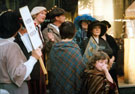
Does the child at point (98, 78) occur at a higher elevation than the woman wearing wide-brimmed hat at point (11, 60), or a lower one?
lower

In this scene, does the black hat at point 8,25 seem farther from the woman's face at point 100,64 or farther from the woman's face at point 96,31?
the woman's face at point 96,31

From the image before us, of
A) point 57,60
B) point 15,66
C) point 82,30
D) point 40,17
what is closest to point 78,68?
point 57,60

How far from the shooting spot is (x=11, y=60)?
309cm

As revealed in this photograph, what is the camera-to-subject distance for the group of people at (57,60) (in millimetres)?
3143

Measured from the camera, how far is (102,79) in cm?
383

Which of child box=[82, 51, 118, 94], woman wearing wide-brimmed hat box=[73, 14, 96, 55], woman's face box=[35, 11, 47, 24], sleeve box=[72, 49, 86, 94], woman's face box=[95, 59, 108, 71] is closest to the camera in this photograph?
child box=[82, 51, 118, 94]

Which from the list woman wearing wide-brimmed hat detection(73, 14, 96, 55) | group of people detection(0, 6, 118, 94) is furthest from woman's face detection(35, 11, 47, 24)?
woman wearing wide-brimmed hat detection(73, 14, 96, 55)

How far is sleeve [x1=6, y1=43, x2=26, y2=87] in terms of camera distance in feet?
10.1

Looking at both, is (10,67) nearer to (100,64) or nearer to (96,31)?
(100,64)

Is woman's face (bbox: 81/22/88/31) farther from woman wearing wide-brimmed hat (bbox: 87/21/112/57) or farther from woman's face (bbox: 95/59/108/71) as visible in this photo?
woman's face (bbox: 95/59/108/71)

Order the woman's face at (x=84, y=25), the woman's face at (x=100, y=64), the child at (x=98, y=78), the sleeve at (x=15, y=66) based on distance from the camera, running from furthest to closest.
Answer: the woman's face at (x=84, y=25) → the woman's face at (x=100, y=64) → the child at (x=98, y=78) → the sleeve at (x=15, y=66)

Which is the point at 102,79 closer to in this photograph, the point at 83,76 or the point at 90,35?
the point at 83,76

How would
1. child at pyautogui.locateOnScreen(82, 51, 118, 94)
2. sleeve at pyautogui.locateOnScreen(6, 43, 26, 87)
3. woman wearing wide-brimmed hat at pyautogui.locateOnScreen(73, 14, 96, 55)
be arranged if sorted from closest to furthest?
sleeve at pyautogui.locateOnScreen(6, 43, 26, 87)
child at pyautogui.locateOnScreen(82, 51, 118, 94)
woman wearing wide-brimmed hat at pyautogui.locateOnScreen(73, 14, 96, 55)

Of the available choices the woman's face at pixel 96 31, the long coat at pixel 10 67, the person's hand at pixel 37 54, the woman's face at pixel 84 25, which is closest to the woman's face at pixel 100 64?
the person's hand at pixel 37 54
